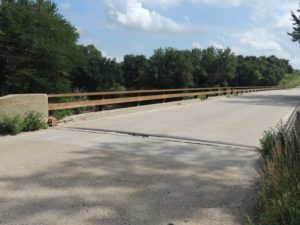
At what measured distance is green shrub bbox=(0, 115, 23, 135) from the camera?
9.43 m

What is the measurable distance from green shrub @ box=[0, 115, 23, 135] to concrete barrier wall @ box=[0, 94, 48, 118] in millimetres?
173

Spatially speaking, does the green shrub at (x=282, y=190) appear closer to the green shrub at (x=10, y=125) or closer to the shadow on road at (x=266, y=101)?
the green shrub at (x=10, y=125)

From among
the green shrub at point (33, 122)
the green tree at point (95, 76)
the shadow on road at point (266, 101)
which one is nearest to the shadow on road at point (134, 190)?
the green shrub at point (33, 122)

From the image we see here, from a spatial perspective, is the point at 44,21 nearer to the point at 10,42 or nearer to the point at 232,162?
the point at 10,42

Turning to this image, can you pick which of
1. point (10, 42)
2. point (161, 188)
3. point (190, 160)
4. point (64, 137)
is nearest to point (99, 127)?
point (64, 137)

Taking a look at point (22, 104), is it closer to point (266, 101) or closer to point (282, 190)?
point (282, 190)

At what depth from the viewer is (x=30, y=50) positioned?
49000 mm

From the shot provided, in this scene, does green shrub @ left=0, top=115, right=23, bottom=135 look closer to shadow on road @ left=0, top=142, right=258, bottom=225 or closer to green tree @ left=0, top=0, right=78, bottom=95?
shadow on road @ left=0, top=142, right=258, bottom=225

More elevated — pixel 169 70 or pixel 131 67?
pixel 131 67

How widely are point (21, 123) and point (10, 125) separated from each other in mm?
378

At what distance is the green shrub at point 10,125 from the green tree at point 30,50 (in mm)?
37822

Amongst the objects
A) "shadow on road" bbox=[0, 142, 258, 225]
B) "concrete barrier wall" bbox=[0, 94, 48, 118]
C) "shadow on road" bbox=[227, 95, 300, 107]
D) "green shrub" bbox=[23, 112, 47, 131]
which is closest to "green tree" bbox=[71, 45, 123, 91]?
"shadow on road" bbox=[227, 95, 300, 107]

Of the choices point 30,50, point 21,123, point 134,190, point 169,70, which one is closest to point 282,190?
point 134,190

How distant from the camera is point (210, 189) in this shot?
554 cm
